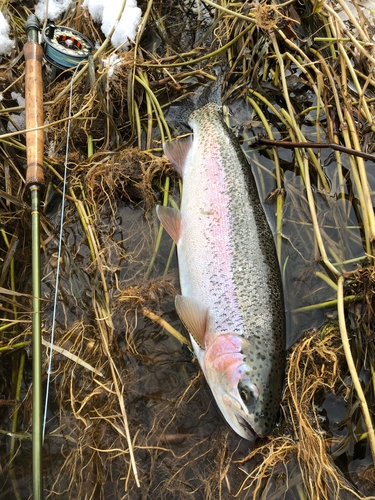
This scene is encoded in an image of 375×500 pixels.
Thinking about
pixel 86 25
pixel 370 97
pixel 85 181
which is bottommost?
pixel 85 181

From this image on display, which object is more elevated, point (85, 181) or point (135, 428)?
point (85, 181)

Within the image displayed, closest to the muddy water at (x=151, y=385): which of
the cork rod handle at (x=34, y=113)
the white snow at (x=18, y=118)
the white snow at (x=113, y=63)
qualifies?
the cork rod handle at (x=34, y=113)

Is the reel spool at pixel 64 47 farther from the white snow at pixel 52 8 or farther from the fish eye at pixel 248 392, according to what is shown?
the fish eye at pixel 248 392

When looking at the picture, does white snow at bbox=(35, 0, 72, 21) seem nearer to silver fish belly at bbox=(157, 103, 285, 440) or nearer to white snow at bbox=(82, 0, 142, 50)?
white snow at bbox=(82, 0, 142, 50)

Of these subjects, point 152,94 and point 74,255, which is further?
point 152,94

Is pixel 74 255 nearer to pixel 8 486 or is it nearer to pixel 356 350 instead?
pixel 8 486

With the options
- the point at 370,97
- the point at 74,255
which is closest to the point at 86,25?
the point at 74,255

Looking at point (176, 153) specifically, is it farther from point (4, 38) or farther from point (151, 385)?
point (4, 38)
